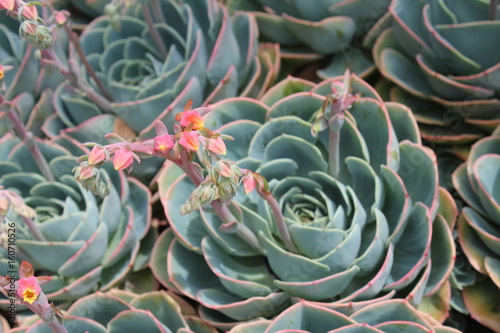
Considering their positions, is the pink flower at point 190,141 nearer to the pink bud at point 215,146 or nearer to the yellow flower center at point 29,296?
the pink bud at point 215,146

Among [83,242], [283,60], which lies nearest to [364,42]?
[283,60]

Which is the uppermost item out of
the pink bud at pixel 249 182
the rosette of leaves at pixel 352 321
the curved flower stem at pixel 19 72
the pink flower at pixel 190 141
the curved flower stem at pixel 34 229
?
the pink flower at pixel 190 141

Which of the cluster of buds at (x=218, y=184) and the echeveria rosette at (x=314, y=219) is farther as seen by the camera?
the echeveria rosette at (x=314, y=219)

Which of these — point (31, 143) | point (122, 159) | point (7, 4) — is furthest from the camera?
point (31, 143)

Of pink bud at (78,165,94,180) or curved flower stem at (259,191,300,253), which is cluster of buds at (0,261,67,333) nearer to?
pink bud at (78,165,94,180)

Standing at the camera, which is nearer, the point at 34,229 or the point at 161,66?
the point at 34,229

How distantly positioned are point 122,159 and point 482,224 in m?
0.51

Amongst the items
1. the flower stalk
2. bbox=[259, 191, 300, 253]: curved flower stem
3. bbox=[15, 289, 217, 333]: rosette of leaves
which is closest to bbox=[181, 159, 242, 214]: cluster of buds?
bbox=[259, 191, 300, 253]: curved flower stem

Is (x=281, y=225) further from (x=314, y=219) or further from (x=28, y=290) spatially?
(x=28, y=290)

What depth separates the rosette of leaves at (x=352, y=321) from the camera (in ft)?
2.05

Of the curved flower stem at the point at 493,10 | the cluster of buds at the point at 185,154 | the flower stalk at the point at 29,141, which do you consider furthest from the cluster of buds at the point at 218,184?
the curved flower stem at the point at 493,10

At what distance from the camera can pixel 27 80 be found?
92 cm

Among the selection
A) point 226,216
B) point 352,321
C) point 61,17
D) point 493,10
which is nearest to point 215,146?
point 226,216

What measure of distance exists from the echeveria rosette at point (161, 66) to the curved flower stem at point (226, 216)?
0.21m
